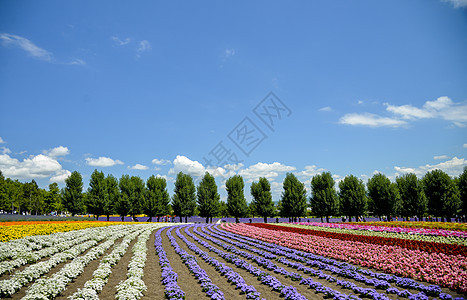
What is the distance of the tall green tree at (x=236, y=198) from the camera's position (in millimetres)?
63531

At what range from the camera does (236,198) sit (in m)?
63.6

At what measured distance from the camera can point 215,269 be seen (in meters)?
13.8

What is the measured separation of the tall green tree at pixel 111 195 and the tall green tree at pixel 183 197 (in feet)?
44.6

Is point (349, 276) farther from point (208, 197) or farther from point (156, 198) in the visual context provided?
point (156, 198)

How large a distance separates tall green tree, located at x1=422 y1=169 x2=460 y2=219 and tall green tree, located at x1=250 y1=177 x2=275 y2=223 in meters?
32.6

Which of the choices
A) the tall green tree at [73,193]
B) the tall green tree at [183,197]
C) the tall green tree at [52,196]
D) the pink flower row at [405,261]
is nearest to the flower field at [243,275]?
the pink flower row at [405,261]

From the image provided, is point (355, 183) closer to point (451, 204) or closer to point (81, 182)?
point (451, 204)

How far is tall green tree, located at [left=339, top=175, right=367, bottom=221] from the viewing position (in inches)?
2131

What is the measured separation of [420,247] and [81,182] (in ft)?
227

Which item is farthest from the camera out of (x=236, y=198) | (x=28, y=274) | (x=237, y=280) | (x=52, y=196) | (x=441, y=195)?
(x=52, y=196)

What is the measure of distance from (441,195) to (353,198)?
16166 mm

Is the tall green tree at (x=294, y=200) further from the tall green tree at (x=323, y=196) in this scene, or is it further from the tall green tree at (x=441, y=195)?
the tall green tree at (x=441, y=195)

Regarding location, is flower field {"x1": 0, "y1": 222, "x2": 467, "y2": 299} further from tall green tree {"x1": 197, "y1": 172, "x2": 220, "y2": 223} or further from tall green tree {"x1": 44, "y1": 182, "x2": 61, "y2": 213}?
tall green tree {"x1": 44, "y1": 182, "x2": 61, "y2": 213}

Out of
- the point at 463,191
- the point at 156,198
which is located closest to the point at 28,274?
the point at 156,198
